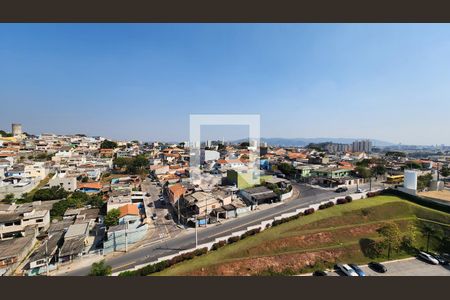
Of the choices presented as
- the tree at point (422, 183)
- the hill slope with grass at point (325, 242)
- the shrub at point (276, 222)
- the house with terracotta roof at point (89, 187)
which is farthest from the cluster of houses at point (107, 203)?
the tree at point (422, 183)

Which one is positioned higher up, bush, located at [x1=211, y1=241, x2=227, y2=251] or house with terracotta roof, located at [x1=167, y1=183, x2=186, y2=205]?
house with terracotta roof, located at [x1=167, y1=183, x2=186, y2=205]

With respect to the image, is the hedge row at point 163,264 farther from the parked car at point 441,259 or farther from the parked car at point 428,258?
the parked car at point 441,259

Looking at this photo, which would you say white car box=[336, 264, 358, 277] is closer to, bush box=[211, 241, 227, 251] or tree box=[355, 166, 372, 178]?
bush box=[211, 241, 227, 251]

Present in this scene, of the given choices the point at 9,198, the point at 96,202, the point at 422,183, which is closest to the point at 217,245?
the point at 96,202

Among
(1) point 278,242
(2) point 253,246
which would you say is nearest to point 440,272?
(1) point 278,242

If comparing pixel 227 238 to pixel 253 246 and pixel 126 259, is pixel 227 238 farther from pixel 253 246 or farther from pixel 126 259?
pixel 126 259

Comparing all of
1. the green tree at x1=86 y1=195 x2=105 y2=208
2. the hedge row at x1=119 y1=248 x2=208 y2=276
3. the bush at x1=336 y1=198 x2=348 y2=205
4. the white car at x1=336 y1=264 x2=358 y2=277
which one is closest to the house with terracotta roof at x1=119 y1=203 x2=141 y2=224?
the green tree at x1=86 y1=195 x2=105 y2=208

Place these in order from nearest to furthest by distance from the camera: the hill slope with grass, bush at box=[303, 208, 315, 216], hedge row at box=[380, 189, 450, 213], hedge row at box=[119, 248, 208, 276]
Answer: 1. hedge row at box=[119, 248, 208, 276]
2. the hill slope with grass
3. bush at box=[303, 208, 315, 216]
4. hedge row at box=[380, 189, 450, 213]
